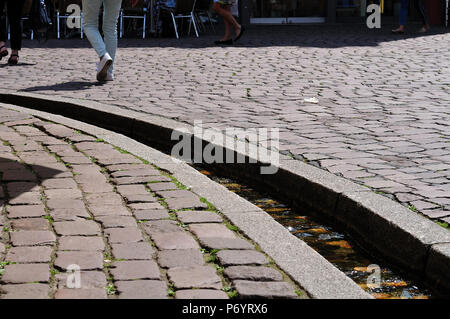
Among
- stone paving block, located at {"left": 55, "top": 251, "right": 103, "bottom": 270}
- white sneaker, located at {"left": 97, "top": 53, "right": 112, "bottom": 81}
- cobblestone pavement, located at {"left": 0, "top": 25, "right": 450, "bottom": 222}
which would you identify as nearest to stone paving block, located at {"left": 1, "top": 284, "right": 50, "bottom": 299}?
stone paving block, located at {"left": 55, "top": 251, "right": 103, "bottom": 270}

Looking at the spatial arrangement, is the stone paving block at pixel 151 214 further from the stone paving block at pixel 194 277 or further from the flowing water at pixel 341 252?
the stone paving block at pixel 194 277

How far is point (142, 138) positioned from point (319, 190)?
237 centimetres

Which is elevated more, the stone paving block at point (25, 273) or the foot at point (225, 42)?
the foot at point (225, 42)

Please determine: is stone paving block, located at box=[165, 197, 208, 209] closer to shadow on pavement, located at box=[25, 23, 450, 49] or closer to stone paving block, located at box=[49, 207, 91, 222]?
stone paving block, located at box=[49, 207, 91, 222]

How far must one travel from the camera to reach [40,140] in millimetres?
6047

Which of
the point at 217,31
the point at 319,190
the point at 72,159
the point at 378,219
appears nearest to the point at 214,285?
the point at 378,219

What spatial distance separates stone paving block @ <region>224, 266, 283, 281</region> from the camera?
3301 mm

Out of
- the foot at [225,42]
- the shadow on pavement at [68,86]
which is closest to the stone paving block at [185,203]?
the shadow on pavement at [68,86]

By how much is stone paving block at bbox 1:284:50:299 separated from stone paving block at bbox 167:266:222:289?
46cm

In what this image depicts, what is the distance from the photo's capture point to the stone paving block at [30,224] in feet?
12.8

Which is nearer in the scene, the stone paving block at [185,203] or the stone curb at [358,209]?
the stone curb at [358,209]

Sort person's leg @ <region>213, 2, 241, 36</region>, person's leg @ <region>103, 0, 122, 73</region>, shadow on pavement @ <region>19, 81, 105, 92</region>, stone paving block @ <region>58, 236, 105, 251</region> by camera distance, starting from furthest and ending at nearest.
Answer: person's leg @ <region>213, 2, 241, 36</region>, person's leg @ <region>103, 0, 122, 73</region>, shadow on pavement @ <region>19, 81, 105, 92</region>, stone paving block @ <region>58, 236, 105, 251</region>

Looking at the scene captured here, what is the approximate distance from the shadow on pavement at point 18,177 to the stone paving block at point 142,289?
133 cm

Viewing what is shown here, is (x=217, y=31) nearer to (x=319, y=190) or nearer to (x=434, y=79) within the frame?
(x=434, y=79)
